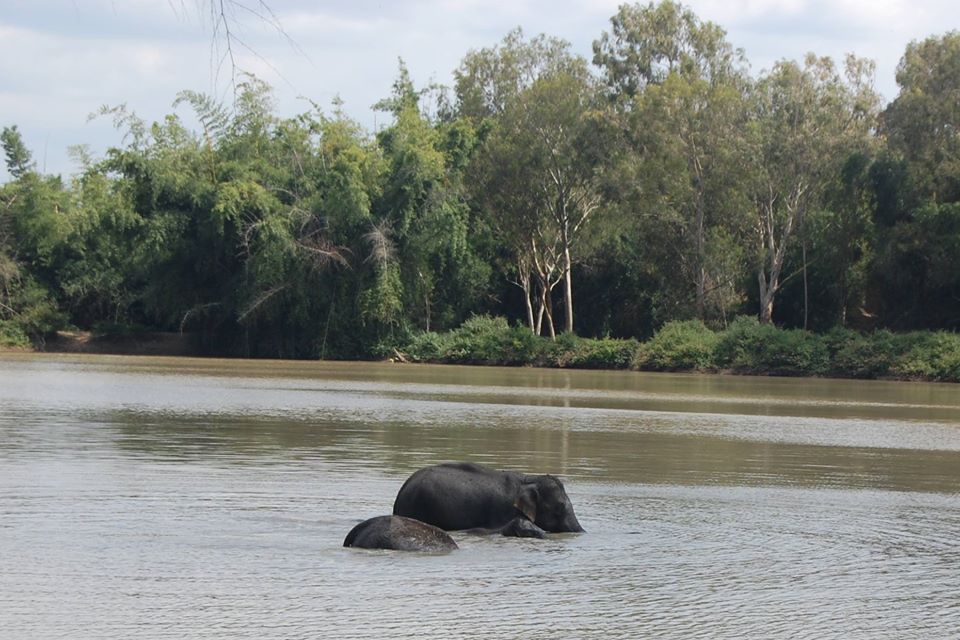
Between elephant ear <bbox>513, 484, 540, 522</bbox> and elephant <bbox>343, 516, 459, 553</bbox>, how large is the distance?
108cm

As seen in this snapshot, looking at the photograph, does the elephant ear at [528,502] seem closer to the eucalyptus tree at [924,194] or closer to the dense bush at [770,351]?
the dense bush at [770,351]

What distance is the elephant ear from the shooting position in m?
12.2

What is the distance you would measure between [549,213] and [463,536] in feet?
183

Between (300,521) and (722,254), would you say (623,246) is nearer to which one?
(722,254)

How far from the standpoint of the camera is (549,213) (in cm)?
6731

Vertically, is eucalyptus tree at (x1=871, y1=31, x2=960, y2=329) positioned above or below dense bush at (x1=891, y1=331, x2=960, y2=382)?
above

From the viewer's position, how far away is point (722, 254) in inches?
2557

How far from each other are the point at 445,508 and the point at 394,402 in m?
18.6

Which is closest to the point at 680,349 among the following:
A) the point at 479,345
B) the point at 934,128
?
the point at 479,345

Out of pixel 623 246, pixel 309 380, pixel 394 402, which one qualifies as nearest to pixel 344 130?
pixel 623 246

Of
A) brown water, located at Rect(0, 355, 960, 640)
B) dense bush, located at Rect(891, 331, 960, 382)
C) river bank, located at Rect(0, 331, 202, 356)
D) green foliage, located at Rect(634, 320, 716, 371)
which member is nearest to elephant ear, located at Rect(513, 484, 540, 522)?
brown water, located at Rect(0, 355, 960, 640)

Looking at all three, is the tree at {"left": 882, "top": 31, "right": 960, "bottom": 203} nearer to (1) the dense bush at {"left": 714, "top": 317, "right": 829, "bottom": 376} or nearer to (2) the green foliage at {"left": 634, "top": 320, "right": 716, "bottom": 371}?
(1) the dense bush at {"left": 714, "top": 317, "right": 829, "bottom": 376}

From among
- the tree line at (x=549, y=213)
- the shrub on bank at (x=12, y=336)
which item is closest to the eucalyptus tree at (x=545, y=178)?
the tree line at (x=549, y=213)

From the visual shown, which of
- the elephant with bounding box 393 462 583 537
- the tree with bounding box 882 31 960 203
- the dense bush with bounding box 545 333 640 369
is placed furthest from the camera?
the dense bush with bounding box 545 333 640 369
